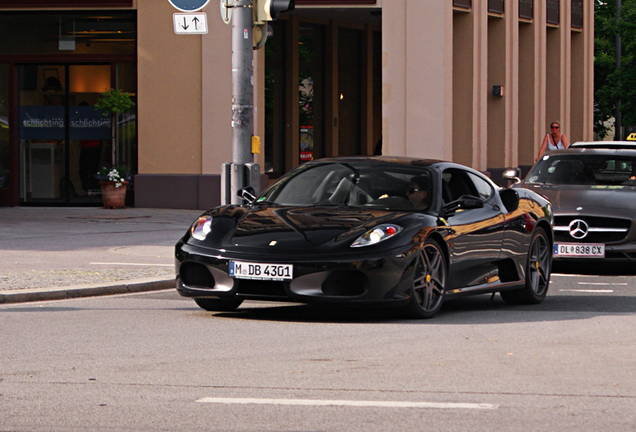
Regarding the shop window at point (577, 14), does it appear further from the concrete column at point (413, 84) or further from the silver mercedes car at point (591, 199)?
the silver mercedes car at point (591, 199)

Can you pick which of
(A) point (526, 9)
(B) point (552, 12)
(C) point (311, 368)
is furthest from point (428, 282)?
(B) point (552, 12)

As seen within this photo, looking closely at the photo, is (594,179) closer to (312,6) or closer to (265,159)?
(312,6)

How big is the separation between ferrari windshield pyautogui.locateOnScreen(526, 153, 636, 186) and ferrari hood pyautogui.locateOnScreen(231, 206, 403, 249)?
583 cm

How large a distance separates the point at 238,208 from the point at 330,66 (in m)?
20.1

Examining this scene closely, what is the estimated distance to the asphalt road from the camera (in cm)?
556

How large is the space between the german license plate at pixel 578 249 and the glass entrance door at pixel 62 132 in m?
12.0

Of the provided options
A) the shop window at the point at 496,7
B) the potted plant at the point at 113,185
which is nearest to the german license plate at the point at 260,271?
the potted plant at the point at 113,185

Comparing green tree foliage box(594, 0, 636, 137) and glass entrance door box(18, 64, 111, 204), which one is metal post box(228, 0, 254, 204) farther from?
green tree foliage box(594, 0, 636, 137)

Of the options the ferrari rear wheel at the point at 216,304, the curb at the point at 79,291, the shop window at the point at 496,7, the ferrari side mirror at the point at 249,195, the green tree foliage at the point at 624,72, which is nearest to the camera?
the ferrari rear wheel at the point at 216,304

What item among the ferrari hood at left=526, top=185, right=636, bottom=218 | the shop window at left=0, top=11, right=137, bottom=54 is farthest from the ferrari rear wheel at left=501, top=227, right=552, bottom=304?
the shop window at left=0, top=11, right=137, bottom=54

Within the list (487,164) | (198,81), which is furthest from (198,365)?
(487,164)

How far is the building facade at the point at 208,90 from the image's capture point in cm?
2272

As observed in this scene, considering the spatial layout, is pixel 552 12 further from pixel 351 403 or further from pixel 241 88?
pixel 351 403

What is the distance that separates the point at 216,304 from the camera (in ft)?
31.2
